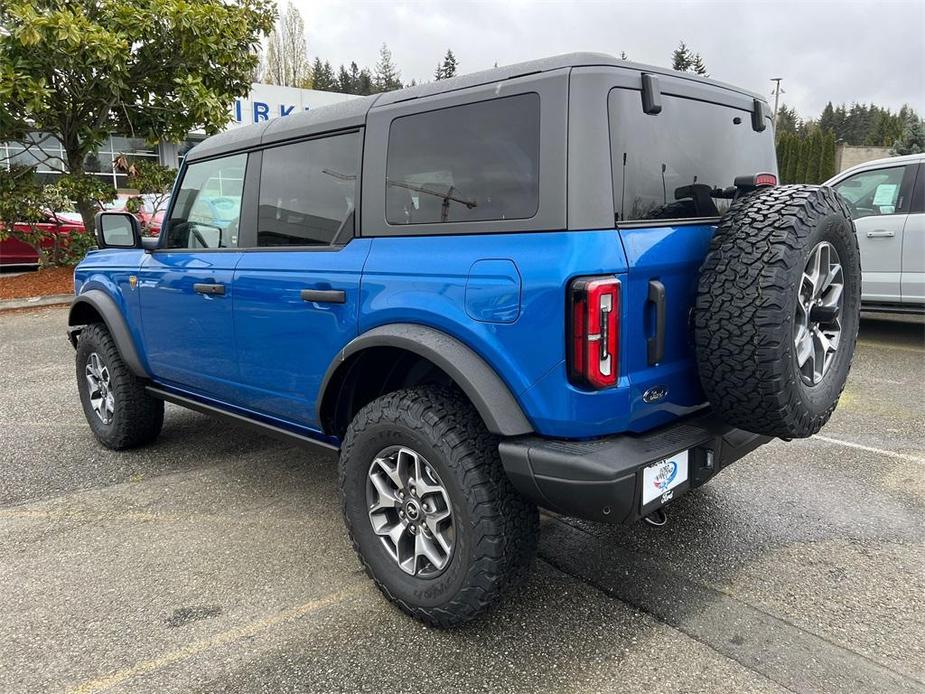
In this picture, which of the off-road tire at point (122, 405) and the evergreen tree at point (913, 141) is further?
the evergreen tree at point (913, 141)

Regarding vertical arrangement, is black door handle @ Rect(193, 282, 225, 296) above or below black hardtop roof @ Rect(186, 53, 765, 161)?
below

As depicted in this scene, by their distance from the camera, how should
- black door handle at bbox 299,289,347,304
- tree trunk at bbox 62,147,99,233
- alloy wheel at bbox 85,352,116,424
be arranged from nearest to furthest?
black door handle at bbox 299,289,347,304
alloy wheel at bbox 85,352,116,424
tree trunk at bbox 62,147,99,233

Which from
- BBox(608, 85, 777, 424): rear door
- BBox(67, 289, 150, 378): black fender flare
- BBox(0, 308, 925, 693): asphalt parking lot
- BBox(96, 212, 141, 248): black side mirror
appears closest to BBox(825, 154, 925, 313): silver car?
BBox(0, 308, 925, 693): asphalt parking lot

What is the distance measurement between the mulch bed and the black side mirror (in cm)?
850

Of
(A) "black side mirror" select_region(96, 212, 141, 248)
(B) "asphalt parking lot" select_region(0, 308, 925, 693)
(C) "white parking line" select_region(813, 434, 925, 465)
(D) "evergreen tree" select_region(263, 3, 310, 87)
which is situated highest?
(D) "evergreen tree" select_region(263, 3, 310, 87)

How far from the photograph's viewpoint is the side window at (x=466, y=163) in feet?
7.38

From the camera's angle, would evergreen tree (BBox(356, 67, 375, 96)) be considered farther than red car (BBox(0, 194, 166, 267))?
Yes

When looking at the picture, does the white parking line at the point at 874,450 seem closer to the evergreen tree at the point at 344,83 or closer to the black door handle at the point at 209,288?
the black door handle at the point at 209,288

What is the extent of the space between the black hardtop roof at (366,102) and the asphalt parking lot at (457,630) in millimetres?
1840

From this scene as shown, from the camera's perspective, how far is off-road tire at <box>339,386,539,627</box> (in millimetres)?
2250

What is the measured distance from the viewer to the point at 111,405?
4.34 metres

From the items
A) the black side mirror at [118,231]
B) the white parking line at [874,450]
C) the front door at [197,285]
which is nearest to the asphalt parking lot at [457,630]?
the white parking line at [874,450]

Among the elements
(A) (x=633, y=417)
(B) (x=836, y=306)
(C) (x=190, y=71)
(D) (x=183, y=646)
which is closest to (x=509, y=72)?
(A) (x=633, y=417)

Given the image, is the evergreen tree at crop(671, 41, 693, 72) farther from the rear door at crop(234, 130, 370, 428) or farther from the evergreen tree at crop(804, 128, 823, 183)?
the rear door at crop(234, 130, 370, 428)
